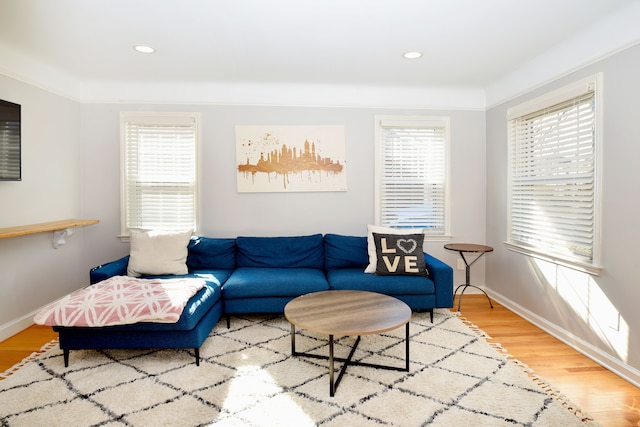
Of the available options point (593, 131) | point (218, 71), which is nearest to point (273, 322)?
point (218, 71)

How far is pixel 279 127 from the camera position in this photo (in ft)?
12.9

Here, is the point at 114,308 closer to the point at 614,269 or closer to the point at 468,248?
the point at 468,248

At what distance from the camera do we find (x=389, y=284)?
3.20 m

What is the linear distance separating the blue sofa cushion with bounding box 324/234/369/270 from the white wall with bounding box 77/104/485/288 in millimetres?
352

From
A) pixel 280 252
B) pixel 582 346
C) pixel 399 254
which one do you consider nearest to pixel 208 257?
pixel 280 252

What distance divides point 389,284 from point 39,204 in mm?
3388

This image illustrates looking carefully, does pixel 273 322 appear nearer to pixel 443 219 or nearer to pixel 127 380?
pixel 127 380

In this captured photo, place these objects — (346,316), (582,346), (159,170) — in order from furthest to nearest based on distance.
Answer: (159,170) < (582,346) < (346,316)

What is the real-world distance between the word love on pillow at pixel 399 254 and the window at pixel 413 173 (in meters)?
0.66

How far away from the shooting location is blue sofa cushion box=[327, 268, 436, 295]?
3.20 m

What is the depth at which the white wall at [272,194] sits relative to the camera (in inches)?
152

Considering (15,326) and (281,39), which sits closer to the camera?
(281,39)

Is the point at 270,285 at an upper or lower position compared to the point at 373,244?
lower

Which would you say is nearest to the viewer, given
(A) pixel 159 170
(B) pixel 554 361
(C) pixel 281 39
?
(B) pixel 554 361
